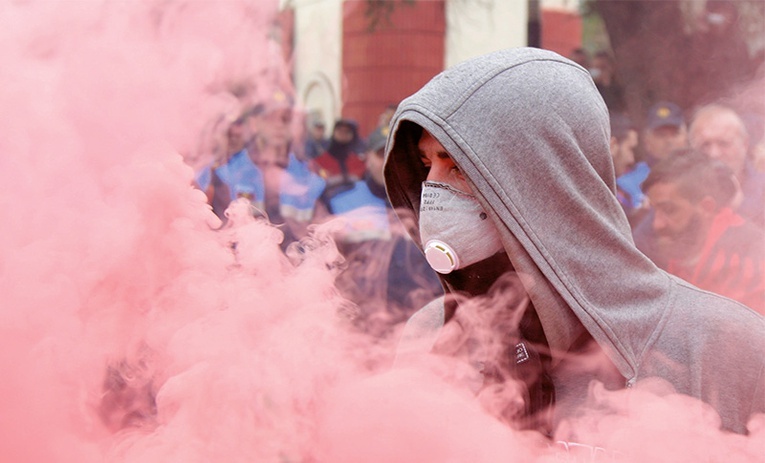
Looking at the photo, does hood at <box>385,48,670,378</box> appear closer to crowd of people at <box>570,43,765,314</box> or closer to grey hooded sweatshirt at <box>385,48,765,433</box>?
grey hooded sweatshirt at <box>385,48,765,433</box>

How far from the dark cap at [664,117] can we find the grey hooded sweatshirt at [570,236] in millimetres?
4380

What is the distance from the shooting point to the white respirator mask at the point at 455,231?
6.69 feet

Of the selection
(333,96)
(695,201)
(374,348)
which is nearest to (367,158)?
(333,96)

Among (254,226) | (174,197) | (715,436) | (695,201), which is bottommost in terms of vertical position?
(695,201)

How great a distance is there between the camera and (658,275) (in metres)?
2.04

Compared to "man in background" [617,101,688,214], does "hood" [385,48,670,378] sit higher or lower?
higher

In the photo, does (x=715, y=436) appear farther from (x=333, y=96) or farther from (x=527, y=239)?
(x=333, y=96)

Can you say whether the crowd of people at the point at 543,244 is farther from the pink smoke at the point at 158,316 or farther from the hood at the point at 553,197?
the pink smoke at the point at 158,316

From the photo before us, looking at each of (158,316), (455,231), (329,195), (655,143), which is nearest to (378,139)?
(329,195)

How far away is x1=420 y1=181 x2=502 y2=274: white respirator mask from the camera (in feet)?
6.69

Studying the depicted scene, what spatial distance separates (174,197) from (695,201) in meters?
4.13

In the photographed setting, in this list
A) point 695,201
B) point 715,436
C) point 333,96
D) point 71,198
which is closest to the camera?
point 71,198

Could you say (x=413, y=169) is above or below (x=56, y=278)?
below

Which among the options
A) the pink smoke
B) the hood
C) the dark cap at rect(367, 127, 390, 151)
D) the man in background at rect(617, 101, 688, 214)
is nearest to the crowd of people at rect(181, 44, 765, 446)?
the hood
